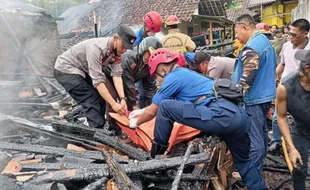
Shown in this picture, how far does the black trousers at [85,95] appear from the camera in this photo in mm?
4617

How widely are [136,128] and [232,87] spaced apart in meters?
A: 1.29

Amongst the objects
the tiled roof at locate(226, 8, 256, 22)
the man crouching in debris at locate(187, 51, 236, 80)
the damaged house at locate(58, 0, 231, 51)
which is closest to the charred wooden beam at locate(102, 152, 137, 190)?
the man crouching in debris at locate(187, 51, 236, 80)

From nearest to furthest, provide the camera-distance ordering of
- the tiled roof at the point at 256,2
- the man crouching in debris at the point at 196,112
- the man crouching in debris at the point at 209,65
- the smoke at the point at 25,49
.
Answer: the man crouching in debris at the point at 196,112, the man crouching in debris at the point at 209,65, the smoke at the point at 25,49, the tiled roof at the point at 256,2

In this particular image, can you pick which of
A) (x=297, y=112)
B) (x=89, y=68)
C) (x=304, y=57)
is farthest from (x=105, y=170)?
(x=304, y=57)

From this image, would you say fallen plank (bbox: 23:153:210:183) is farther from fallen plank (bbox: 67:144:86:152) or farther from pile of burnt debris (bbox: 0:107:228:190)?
fallen plank (bbox: 67:144:86:152)

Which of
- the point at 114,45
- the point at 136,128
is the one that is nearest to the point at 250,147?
the point at 136,128

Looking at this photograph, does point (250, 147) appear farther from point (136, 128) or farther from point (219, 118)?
point (136, 128)

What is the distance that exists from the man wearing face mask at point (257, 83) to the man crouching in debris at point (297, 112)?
20.5 inches

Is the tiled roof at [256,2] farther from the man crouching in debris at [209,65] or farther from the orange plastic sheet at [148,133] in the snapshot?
the orange plastic sheet at [148,133]

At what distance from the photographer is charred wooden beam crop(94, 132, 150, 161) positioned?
3.67 m

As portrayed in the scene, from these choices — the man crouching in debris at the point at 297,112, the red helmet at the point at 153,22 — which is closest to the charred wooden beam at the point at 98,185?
the man crouching in debris at the point at 297,112

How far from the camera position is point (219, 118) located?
3.31 meters

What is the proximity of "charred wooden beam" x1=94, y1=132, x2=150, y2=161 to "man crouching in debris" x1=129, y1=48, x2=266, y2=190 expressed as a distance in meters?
0.16

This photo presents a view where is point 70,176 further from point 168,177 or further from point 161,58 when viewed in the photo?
point 161,58
